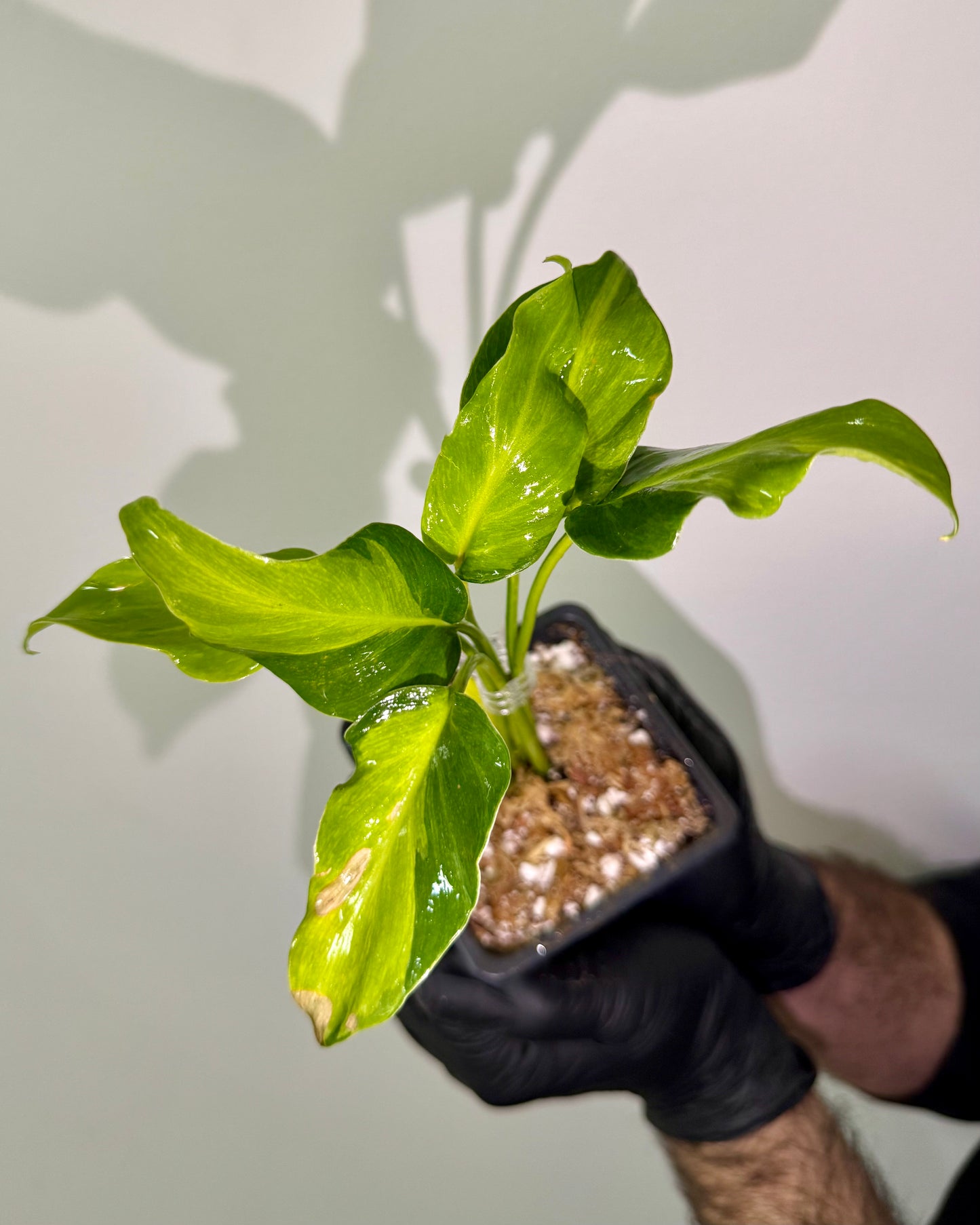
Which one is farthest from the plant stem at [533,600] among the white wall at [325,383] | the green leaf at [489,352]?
the white wall at [325,383]

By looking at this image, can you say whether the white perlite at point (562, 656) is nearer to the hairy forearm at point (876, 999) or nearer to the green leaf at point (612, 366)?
the green leaf at point (612, 366)

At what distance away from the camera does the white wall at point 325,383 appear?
63cm

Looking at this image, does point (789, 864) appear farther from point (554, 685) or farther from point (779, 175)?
point (779, 175)

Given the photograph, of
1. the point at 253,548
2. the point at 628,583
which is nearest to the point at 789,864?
the point at 628,583

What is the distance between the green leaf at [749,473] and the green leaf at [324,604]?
0.09 metres

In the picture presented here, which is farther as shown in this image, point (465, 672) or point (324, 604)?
point (465, 672)

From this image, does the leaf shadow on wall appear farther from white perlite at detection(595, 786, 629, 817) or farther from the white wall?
white perlite at detection(595, 786, 629, 817)

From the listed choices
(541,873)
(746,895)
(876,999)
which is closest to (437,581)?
(541,873)

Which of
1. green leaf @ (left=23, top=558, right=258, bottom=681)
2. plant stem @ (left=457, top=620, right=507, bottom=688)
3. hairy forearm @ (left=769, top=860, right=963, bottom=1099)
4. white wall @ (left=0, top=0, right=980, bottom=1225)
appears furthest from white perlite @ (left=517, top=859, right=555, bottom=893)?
hairy forearm @ (left=769, top=860, right=963, bottom=1099)

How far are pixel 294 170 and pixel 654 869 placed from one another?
64 centimetres

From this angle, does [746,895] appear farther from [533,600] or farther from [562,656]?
[533,600]

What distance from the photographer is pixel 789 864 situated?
3.28 feet

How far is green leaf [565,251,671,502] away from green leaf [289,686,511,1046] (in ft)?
0.52

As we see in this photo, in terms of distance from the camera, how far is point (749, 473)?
404 mm
